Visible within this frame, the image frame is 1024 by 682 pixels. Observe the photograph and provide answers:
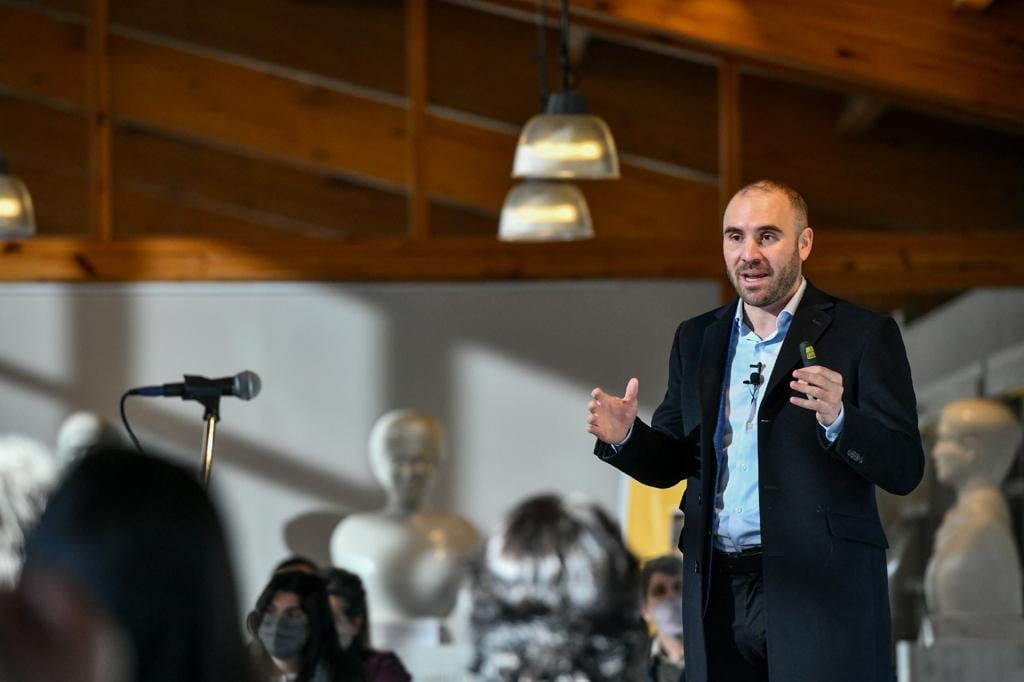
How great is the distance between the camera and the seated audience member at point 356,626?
4.02 m

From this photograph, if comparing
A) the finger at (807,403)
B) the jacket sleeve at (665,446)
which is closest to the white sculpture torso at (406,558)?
the jacket sleeve at (665,446)

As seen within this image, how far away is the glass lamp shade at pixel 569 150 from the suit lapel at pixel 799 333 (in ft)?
8.08

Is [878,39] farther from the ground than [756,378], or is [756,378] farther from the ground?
[878,39]

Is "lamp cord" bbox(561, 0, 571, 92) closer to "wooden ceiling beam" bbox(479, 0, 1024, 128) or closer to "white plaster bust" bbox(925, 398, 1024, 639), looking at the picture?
"wooden ceiling beam" bbox(479, 0, 1024, 128)

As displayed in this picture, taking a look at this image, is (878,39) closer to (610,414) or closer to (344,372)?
(344,372)

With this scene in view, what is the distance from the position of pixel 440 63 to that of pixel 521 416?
1360 millimetres

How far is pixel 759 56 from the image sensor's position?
5949 millimetres

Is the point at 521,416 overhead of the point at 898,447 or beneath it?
overhead

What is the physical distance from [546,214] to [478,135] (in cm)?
87

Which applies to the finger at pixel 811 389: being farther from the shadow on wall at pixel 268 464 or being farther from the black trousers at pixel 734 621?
the shadow on wall at pixel 268 464

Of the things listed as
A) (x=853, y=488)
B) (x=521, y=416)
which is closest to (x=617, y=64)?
(x=521, y=416)

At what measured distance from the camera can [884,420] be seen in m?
2.51

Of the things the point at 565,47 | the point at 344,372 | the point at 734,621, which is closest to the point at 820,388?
the point at 734,621

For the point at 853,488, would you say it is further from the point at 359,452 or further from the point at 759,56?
the point at 359,452
